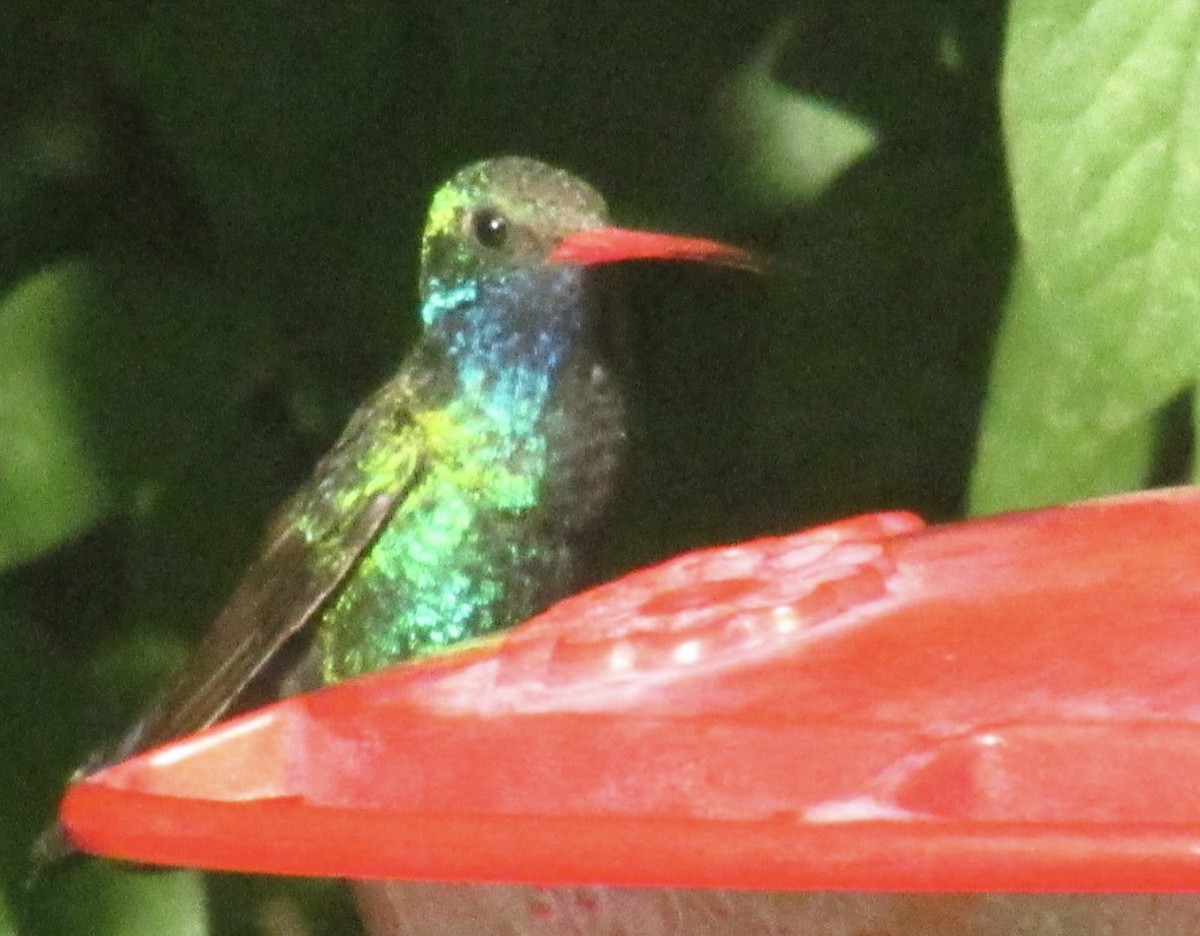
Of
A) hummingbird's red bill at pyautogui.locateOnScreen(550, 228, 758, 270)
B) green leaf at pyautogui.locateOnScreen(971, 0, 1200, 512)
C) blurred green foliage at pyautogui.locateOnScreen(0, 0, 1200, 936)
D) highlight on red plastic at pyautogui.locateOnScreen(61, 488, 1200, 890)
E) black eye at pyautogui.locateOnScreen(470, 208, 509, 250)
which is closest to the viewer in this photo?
highlight on red plastic at pyautogui.locateOnScreen(61, 488, 1200, 890)

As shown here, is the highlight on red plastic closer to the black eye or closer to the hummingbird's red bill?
the hummingbird's red bill

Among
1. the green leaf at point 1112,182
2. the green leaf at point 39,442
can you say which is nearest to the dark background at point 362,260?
the green leaf at point 39,442

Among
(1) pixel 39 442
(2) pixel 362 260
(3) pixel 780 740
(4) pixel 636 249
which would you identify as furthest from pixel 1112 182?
(1) pixel 39 442

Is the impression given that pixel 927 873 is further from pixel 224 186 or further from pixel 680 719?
pixel 224 186

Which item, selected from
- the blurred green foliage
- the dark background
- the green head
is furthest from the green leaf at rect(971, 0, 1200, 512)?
the green head

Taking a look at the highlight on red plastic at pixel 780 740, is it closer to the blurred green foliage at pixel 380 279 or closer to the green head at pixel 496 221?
the blurred green foliage at pixel 380 279
